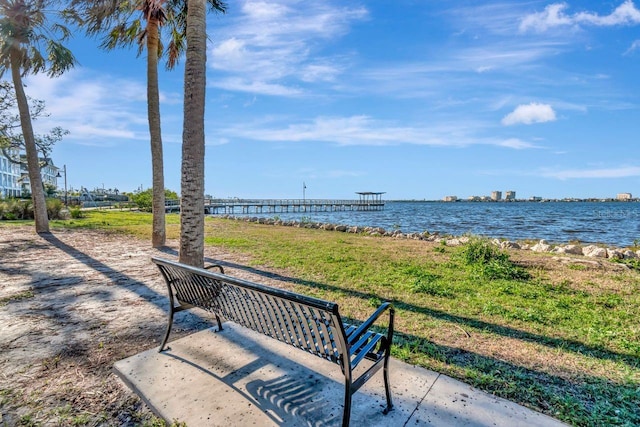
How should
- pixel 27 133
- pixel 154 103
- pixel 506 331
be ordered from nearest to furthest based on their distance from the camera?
pixel 506 331 → pixel 154 103 → pixel 27 133

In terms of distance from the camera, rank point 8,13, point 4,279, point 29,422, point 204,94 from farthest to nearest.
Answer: point 8,13 → point 4,279 → point 204,94 → point 29,422

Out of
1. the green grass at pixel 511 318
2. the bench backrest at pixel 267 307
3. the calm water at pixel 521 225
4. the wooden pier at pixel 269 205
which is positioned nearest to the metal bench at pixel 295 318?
the bench backrest at pixel 267 307

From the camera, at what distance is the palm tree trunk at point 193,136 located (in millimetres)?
5090

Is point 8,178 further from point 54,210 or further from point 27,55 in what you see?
point 27,55

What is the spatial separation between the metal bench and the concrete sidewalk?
208 millimetres

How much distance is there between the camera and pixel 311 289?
556 cm

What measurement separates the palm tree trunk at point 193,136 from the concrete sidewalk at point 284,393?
2.24 meters

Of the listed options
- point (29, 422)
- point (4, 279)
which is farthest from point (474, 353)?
point (4, 279)

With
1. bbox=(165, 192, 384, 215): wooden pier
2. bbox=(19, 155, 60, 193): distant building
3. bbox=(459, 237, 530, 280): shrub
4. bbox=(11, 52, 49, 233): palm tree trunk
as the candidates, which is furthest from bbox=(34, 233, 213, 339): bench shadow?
bbox=(165, 192, 384, 215): wooden pier

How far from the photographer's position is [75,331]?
3.75 m

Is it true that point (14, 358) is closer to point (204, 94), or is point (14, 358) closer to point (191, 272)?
point (191, 272)

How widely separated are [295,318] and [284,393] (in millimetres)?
725

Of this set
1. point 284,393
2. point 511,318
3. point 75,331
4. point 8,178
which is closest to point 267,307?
point 284,393

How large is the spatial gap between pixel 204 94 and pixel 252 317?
3.91 metres
